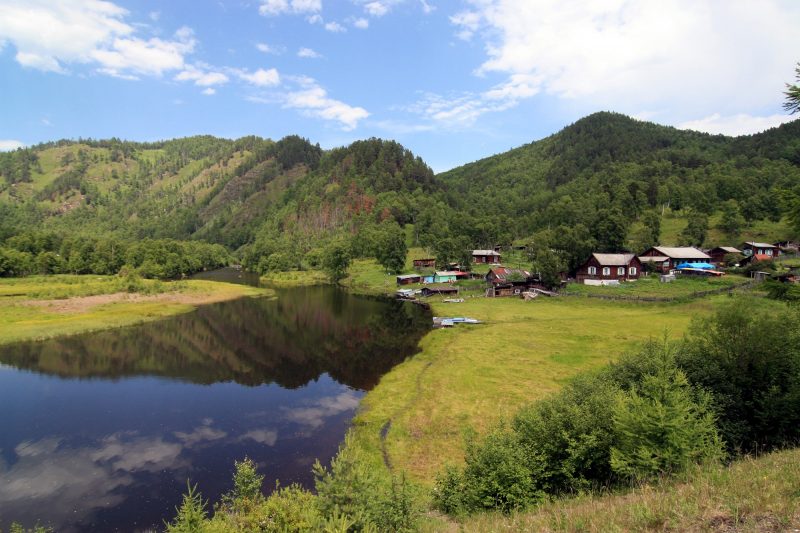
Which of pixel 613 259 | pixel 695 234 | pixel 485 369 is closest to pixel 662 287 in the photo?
pixel 613 259

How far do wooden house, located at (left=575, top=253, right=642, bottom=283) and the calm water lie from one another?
4654 cm

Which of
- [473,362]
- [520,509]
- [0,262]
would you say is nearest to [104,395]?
[473,362]

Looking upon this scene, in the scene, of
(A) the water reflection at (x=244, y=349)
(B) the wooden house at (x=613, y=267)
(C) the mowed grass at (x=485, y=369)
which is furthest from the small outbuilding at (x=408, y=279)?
(B) the wooden house at (x=613, y=267)

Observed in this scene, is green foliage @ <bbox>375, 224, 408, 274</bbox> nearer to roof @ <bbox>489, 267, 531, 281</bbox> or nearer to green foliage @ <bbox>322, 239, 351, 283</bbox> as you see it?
green foliage @ <bbox>322, 239, 351, 283</bbox>

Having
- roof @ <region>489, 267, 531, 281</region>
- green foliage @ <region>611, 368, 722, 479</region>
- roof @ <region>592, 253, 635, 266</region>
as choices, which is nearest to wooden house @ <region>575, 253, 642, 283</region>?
roof @ <region>592, 253, 635, 266</region>

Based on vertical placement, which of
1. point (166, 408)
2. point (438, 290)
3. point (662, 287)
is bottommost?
point (166, 408)

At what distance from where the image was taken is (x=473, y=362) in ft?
157

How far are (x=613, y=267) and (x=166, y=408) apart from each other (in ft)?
293

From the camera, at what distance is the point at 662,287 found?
84812 millimetres

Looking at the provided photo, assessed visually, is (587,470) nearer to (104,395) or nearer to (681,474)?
(681,474)

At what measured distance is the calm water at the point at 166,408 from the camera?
27.2m

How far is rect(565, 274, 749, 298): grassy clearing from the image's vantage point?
78750 mm

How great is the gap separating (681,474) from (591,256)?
290ft

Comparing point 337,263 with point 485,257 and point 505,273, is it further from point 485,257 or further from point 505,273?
point 505,273
